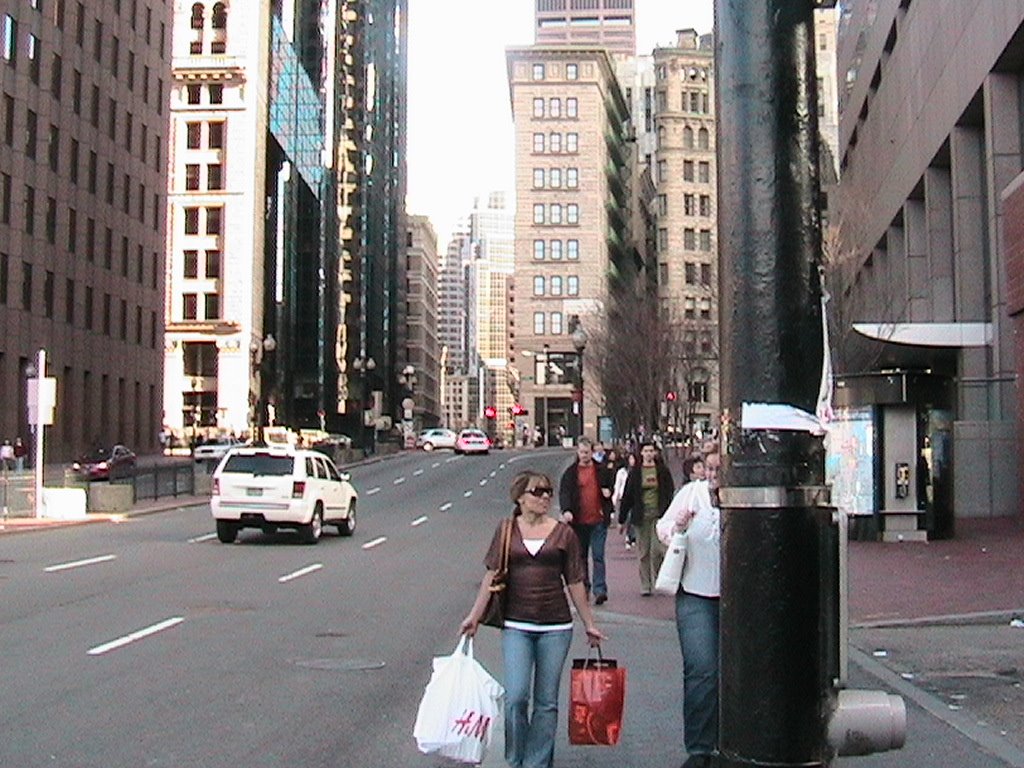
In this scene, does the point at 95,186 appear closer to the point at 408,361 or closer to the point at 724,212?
the point at 724,212

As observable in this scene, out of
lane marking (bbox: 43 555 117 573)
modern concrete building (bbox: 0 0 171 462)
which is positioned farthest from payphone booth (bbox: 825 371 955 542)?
modern concrete building (bbox: 0 0 171 462)

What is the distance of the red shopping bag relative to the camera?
6.52 m

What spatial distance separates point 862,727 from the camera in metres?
3.95

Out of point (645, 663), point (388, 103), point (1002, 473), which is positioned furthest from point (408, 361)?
point (645, 663)

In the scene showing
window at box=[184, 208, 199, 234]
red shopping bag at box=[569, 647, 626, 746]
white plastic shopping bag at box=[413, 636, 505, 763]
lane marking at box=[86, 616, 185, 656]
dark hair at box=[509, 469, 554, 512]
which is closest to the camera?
white plastic shopping bag at box=[413, 636, 505, 763]

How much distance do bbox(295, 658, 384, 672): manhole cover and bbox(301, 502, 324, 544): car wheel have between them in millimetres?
13620

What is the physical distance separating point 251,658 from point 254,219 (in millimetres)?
85160

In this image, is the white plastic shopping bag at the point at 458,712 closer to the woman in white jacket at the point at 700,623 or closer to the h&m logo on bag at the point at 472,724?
the h&m logo on bag at the point at 472,724

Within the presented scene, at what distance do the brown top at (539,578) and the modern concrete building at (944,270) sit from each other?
1695cm

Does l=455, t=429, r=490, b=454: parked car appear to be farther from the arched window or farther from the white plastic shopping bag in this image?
the white plastic shopping bag

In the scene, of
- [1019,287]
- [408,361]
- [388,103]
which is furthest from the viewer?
[408,361]

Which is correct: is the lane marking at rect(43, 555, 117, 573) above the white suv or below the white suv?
below

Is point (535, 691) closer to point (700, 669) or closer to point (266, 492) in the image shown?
point (700, 669)

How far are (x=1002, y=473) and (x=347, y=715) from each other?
24.1m
